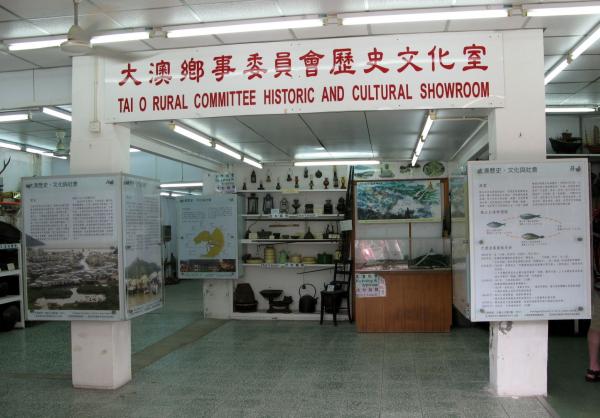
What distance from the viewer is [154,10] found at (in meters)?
4.07

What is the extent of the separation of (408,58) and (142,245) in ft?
10.0

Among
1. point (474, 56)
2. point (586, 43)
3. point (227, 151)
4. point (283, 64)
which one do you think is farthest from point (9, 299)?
point (586, 43)

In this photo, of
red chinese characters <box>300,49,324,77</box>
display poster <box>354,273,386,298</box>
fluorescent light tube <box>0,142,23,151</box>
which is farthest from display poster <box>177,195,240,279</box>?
red chinese characters <box>300,49,324,77</box>

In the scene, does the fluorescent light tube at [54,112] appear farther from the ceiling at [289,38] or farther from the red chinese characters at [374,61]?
the red chinese characters at [374,61]

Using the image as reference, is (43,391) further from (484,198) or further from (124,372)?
(484,198)

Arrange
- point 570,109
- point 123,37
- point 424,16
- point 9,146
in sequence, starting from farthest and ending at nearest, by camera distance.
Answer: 1. point 9,146
2. point 570,109
3. point 123,37
4. point 424,16

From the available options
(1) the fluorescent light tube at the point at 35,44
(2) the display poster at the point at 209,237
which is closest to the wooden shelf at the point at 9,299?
(2) the display poster at the point at 209,237

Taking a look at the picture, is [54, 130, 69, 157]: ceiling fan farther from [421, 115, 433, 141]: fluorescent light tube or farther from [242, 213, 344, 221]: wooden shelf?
[421, 115, 433, 141]: fluorescent light tube

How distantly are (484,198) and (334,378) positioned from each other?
2.41 m

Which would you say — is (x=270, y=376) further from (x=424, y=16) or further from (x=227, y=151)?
(x=227, y=151)

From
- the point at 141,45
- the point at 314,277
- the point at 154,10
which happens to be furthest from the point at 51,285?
the point at 314,277

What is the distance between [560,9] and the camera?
3.87 meters

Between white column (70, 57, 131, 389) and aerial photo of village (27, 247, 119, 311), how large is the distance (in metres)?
0.28

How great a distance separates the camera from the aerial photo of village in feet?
16.0
